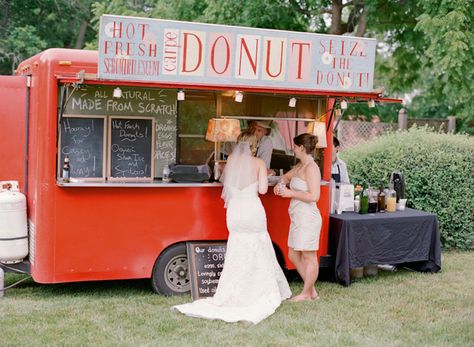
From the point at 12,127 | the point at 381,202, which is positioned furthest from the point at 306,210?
the point at 12,127

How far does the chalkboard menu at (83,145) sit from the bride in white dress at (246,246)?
4.27 feet

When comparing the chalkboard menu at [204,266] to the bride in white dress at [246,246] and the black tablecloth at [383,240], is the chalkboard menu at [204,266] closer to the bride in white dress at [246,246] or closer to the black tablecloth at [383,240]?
the bride in white dress at [246,246]

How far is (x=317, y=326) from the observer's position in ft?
19.3

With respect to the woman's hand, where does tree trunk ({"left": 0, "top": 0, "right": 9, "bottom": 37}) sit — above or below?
above

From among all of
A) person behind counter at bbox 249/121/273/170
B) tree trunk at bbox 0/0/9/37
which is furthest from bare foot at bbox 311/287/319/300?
tree trunk at bbox 0/0/9/37

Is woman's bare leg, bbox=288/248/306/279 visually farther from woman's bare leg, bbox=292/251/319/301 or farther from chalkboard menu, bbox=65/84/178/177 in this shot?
chalkboard menu, bbox=65/84/178/177

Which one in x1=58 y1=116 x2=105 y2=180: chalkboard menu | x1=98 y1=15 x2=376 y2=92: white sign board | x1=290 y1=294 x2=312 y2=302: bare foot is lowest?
x1=290 y1=294 x2=312 y2=302: bare foot

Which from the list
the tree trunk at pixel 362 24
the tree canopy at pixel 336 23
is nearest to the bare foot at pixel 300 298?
the tree canopy at pixel 336 23

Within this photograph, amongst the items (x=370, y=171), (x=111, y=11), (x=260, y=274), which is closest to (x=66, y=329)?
(x=260, y=274)

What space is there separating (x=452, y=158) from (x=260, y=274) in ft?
14.7

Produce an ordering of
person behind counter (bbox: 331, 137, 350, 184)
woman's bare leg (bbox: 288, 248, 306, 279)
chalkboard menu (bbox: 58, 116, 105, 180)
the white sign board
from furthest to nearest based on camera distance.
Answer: person behind counter (bbox: 331, 137, 350, 184) < woman's bare leg (bbox: 288, 248, 306, 279) < chalkboard menu (bbox: 58, 116, 105, 180) < the white sign board

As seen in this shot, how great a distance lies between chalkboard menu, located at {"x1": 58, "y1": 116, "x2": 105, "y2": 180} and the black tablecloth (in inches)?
105

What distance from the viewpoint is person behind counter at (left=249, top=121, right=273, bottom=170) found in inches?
295

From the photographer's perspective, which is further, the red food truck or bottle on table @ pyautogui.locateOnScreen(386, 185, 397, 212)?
bottle on table @ pyautogui.locateOnScreen(386, 185, 397, 212)
